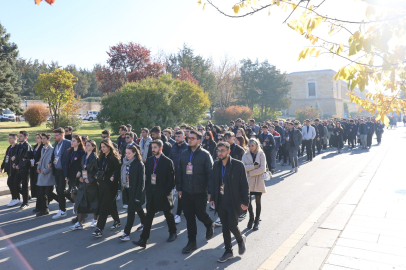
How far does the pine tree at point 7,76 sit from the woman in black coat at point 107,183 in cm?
2836

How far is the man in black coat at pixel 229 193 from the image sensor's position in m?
4.88

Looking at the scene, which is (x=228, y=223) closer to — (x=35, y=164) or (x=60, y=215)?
(x=60, y=215)

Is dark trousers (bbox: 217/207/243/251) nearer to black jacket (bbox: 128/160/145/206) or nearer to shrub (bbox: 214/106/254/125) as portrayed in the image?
black jacket (bbox: 128/160/145/206)

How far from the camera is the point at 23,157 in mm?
8039

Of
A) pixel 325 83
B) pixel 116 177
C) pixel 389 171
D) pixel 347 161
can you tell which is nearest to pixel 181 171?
pixel 116 177

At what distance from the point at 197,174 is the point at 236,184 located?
0.75 meters

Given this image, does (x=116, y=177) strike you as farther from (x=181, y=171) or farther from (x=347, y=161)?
(x=347, y=161)

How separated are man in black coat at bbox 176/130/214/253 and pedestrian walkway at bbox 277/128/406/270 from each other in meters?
1.65

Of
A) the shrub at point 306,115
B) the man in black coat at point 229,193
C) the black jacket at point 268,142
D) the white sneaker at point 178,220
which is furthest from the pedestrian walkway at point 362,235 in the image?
the shrub at point 306,115

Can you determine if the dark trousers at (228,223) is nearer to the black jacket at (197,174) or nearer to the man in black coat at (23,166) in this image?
the black jacket at (197,174)

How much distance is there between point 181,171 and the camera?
5.55 metres

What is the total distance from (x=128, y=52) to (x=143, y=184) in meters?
28.1

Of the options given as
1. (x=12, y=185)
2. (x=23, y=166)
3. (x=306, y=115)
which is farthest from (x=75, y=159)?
(x=306, y=115)

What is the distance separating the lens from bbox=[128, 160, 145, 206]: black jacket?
18.4ft
